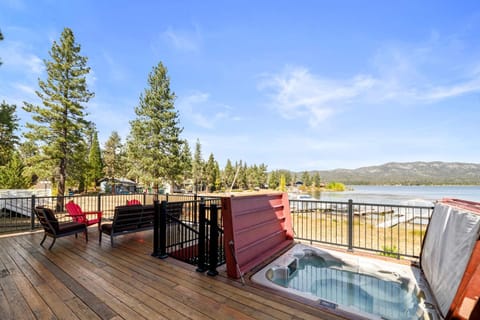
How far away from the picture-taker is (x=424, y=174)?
83.2m

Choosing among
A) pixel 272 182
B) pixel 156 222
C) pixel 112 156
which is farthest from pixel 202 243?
pixel 272 182

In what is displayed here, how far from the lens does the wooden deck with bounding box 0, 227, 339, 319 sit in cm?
216

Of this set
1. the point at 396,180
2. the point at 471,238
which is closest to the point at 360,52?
the point at 471,238

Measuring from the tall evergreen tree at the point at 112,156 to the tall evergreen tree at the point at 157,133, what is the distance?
59.0 feet

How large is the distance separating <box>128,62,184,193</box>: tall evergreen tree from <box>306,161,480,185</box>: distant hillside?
75.5 metres

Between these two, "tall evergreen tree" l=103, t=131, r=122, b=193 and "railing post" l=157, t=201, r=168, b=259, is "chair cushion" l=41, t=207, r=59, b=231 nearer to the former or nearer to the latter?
"railing post" l=157, t=201, r=168, b=259

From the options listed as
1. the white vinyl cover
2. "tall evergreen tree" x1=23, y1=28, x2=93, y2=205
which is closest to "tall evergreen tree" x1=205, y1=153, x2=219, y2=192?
"tall evergreen tree" x1=23, y1=28, x2=93, y2=205

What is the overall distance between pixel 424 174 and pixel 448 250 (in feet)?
352

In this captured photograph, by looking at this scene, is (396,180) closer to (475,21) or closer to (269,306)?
(475,21)

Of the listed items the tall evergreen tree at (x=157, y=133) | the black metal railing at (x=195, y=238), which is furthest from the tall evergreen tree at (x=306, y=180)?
the black metal railing at (x=195, y=238)

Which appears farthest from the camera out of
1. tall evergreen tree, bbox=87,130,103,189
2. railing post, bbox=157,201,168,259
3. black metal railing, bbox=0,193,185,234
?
tall evergreen tree, bbox=87,130,103,189

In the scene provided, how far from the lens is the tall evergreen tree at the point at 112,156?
101 ft

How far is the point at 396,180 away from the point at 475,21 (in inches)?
3866

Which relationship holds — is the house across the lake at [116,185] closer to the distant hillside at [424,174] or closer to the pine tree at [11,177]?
the pine tree at [11,177]
